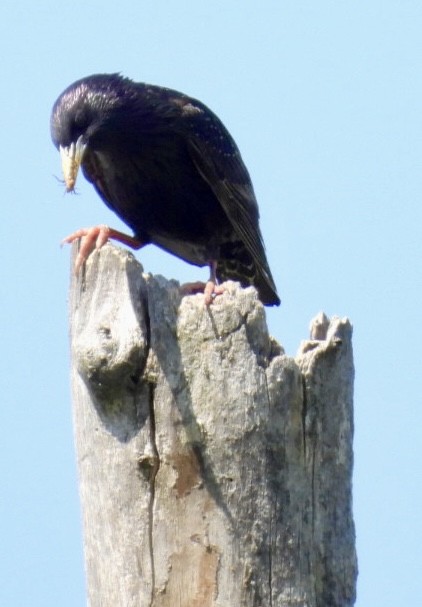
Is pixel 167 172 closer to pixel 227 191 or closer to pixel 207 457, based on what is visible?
pixel 227 191

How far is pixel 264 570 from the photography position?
152 inches

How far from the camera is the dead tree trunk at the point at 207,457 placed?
152 inches

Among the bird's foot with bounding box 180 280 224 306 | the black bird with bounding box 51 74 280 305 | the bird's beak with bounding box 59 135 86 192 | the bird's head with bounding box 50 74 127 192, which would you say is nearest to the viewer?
the bird's foot with bounding box 180 280 224 306

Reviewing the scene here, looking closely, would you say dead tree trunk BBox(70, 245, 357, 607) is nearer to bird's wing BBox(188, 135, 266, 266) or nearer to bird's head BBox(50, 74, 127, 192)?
bird's head BBox(50, 74, 127, 192)

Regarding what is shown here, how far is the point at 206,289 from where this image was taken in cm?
444

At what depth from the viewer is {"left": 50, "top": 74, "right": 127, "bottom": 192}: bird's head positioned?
6285mm

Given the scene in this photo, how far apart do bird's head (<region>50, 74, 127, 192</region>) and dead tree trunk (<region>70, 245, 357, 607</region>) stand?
215cm

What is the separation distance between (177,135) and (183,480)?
130 inches

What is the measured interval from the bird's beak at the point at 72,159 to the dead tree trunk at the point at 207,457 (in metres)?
1.95

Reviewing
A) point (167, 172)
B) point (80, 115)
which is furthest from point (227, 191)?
point (80, 115)

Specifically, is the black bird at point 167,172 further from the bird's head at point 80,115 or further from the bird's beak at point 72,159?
the bird's beak at point 72,159

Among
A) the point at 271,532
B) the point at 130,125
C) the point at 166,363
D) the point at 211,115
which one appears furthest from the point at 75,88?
the point at 271,532

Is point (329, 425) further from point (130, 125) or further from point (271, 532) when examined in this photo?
point (130, 125)

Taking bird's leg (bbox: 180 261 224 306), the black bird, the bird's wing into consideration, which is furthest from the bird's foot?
the bird's wing
